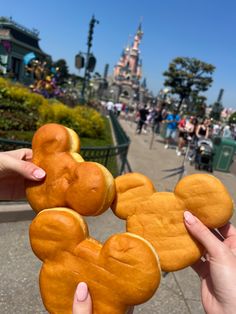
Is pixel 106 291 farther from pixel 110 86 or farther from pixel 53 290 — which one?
pixel 110 86

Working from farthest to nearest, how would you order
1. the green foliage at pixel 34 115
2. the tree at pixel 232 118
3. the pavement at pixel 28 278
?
the tree at pixel 232 118 < the green foliage at pixel 34 115 < the pavement at pixel 28 278

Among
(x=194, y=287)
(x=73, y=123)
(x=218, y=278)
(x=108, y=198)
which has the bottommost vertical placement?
(x=194, y=287)

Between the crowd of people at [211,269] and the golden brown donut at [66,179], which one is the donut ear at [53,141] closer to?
the golden brown donut at [66,179]

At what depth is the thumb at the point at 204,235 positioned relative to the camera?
1613 millimetres

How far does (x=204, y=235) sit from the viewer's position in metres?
1.61

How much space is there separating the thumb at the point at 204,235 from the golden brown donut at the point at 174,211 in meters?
0.05

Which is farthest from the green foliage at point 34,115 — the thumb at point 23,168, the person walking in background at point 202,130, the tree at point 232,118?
the tree at point 232,118

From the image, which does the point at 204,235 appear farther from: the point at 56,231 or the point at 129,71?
the point at 129,71

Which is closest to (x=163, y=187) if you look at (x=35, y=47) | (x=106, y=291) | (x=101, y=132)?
(x=101, y=132)

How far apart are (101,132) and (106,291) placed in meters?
12.5

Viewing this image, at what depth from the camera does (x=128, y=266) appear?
1.45 meters

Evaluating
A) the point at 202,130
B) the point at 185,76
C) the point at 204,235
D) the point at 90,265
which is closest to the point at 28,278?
the point at 90,265

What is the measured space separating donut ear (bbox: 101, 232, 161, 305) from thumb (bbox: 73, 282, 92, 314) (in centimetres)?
16

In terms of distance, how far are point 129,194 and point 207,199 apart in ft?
1.46
